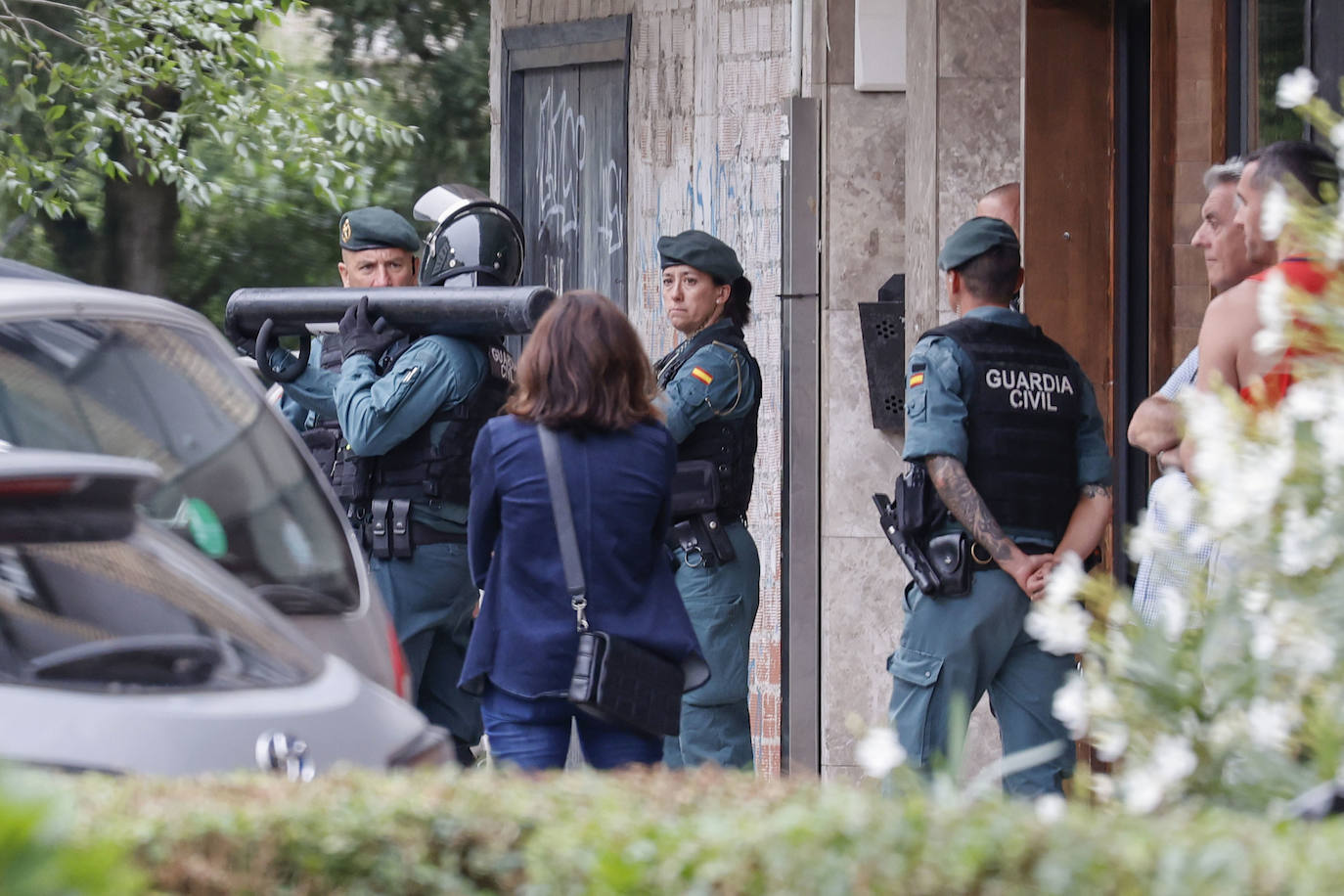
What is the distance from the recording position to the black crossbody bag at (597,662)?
13.4ft

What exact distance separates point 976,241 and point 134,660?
9.55ft

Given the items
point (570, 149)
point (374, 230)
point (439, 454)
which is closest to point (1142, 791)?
point (439, 454)

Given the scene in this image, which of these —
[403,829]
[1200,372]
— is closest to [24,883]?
[403,829]

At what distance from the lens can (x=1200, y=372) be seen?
3799 millimetres

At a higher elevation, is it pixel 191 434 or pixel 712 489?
pixel 191 434

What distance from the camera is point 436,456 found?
17.6 feet

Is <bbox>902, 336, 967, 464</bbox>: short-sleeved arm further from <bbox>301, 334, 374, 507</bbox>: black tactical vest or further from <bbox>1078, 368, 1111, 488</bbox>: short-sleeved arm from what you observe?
<bbox>301, 334, 374, 507</bbox>: black tactical vest

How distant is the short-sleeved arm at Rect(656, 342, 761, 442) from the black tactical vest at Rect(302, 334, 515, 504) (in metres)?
0.57

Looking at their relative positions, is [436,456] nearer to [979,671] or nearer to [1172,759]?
[979,671]

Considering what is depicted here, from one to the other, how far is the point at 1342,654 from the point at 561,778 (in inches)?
35.0

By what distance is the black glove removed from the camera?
5324 mm

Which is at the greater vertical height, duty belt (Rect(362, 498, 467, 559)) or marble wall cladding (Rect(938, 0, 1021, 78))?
marble wall cladding (Rect(938, 0, 1021, 78))

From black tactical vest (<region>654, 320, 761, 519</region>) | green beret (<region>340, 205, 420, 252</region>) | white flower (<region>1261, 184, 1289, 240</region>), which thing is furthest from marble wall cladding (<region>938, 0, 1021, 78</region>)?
white flower (<region>1261, 184, 1289, 240</region>)

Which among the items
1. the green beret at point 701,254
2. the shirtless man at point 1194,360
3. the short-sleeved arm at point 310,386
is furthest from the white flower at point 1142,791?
the green beret at point 701,254
